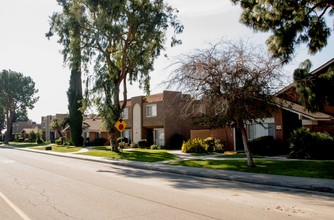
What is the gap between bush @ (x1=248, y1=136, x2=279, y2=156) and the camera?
25.8 metres

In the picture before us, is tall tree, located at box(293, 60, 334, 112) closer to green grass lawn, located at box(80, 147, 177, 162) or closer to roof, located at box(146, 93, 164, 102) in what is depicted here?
green grass lawn, located at box(80, 147, 177, 162)

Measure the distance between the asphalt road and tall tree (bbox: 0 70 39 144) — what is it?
242 ft

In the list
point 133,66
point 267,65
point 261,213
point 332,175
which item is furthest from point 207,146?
point 261,213

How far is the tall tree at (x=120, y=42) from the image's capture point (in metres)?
29.0

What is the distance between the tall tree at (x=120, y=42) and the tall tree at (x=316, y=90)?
17.2 m

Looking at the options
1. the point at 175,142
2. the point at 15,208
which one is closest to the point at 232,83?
the point at 15,208

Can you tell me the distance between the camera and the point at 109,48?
3116 cm

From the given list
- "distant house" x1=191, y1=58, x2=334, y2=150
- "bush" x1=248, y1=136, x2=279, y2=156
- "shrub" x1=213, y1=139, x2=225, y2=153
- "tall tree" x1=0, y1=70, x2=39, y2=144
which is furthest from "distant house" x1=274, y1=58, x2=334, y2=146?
"tall tree" x1=0, y1=70, x2=39, y2=144

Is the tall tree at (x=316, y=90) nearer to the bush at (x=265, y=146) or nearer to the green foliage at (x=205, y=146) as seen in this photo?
the bush at (x=265, y=146)

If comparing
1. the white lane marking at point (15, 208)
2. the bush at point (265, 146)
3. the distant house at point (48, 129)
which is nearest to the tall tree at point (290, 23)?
the bush at point (265, 146)

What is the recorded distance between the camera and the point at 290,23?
17.8 m

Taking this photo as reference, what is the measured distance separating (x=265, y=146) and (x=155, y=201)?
17.9 m

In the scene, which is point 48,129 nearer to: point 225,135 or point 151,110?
point 151,110

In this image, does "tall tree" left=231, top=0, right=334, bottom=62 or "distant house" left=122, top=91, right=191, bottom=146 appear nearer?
"tall tree" left=231, top=0, right=334, bottom=62
